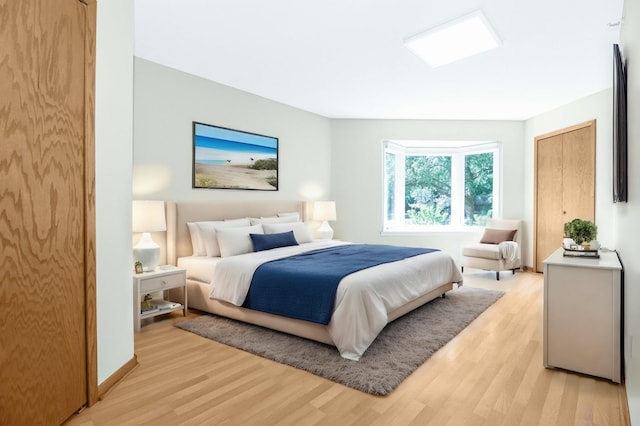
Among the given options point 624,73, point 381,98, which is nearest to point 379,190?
point 381,98

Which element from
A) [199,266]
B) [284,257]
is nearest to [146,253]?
[199,266]

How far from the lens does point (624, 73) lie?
245 centimetres

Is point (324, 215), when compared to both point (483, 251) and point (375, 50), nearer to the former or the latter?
point (483, 251)

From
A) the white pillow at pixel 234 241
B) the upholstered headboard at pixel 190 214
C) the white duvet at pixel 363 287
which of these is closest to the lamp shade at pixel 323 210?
the upholstered headboard at pixel 190 214

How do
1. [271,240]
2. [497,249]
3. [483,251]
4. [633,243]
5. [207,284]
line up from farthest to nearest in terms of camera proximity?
1. [483,251]
2. [497,249]
3. [271,240]
4. [207,284]
5. [633,243]

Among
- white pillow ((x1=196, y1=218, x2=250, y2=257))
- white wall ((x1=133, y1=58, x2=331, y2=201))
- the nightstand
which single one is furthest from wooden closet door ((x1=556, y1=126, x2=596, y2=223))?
the nightstand

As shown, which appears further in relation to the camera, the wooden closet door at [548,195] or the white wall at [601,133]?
the wooden closet door at [548,195]

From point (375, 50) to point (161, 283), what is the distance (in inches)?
115

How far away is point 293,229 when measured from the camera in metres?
4.75

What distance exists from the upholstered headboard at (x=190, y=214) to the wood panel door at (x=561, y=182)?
4214mm

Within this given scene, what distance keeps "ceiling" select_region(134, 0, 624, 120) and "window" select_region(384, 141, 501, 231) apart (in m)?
1.44

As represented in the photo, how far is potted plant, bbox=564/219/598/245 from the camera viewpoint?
2.81 meters

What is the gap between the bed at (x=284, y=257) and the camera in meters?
2.66

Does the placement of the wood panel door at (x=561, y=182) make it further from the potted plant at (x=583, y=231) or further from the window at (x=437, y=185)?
the potted plant at (x=583, y=231)
